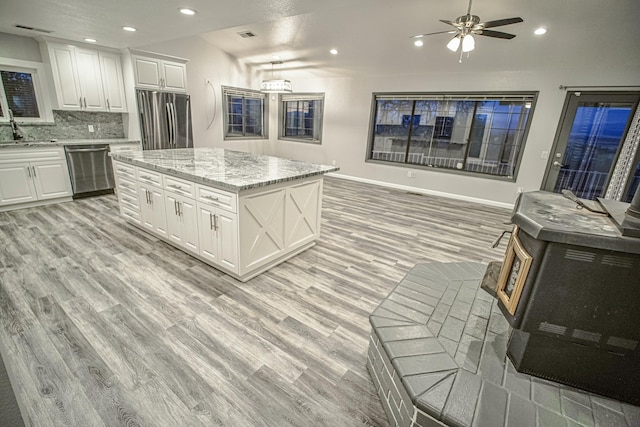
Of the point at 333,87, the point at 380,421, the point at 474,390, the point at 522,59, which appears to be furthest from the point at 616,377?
the point at 333,87

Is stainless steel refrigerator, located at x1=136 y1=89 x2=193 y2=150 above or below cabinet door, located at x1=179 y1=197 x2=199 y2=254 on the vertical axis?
above

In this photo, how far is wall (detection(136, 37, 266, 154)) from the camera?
6.17 meters

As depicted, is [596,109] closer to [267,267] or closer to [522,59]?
[522,59]

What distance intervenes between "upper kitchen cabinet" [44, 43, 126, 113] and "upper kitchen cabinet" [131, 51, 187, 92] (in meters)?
0.37

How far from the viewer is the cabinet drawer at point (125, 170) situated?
3427 mm

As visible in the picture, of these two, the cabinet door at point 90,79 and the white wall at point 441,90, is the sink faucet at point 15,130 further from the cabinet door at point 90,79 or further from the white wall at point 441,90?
the white wall at point 441,90

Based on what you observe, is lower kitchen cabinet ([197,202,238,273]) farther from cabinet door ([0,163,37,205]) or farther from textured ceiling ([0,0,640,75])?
cabinet door ([0,163,37,205])

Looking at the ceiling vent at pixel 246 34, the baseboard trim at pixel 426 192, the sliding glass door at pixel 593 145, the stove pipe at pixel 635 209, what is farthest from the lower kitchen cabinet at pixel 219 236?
the sliding glass door at pixel 593 145

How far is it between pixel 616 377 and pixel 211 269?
2875 millimetres

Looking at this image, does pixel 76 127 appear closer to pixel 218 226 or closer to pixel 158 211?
pixel 158 211

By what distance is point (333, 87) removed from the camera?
7.19 meters

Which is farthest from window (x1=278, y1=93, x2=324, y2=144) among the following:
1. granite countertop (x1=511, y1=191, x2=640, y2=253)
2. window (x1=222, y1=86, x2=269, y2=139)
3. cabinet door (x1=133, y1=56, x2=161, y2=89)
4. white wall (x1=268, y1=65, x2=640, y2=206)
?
granite countertop (x1=511, y1=191, x2=640, y2=253)

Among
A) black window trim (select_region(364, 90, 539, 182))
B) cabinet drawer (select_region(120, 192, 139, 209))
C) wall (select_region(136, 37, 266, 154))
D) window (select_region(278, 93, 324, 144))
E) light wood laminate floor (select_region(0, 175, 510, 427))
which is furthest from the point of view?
window (select_region(278, 93, 324, 144))

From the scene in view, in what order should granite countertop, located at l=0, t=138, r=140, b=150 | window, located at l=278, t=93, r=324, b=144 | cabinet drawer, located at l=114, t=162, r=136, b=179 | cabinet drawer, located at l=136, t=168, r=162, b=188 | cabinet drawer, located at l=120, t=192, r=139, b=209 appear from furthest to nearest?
1. window, located at l=278, t=93, r=324, b=144
2. granite countertop, located at l=0, t=138, r=140, b=150
3. cabinet drawer, located at l=120, t=192, r=139, b=209
4. cabinet drawer, located at l=114, t=162, r=136, b=179
5. cabinet drawer, located at l=136, t=168, r=162, b=188
